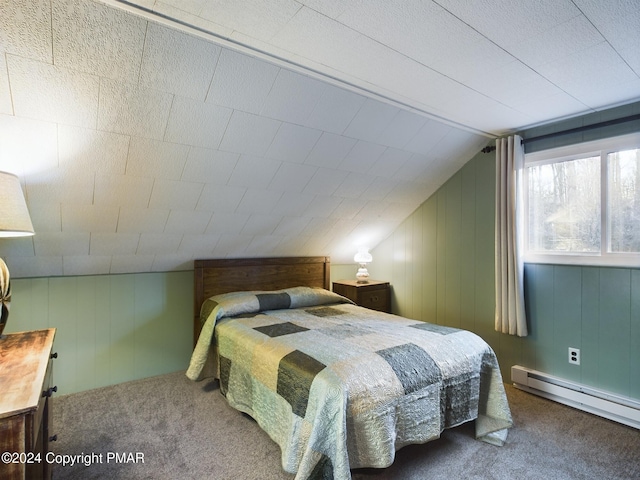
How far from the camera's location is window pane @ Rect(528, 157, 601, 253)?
2.49 metres

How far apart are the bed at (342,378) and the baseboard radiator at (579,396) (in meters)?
0.82

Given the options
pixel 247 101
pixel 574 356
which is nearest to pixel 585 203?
pixel 574 356

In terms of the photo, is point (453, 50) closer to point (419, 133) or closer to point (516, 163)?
point (419, 133)

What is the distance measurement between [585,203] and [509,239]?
0.55m

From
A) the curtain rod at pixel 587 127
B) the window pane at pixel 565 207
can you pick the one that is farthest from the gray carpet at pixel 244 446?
the curtain rod at pixel 587 127

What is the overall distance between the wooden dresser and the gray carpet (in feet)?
2.03

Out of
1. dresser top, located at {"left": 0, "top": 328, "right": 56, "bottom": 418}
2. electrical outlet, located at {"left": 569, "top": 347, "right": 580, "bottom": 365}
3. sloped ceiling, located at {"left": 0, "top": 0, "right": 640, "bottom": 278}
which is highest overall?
sloped ceiling, located at {"left": 0, "top": 0, "right": 640, "bottom": 278}

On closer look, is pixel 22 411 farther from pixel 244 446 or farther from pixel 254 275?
pixel 254 275

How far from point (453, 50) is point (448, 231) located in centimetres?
194

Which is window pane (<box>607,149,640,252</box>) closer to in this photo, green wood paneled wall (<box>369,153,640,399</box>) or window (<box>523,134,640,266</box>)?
window (<box>523,134,640,266</box>)

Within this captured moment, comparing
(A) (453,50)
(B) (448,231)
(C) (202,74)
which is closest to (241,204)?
(C) (202,74)

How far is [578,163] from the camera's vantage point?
8.42 feet

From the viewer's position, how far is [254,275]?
3291 millimetres

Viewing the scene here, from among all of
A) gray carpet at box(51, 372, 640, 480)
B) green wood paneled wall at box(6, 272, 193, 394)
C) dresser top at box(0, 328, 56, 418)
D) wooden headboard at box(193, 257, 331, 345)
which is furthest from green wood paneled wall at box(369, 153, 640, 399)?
dresser top at box(0, 328, 56, 418)
